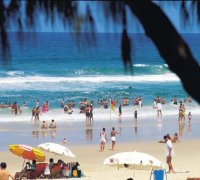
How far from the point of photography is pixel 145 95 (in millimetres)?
50375

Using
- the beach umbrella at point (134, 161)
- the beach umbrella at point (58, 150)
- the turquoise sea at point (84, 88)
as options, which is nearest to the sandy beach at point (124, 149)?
the beach umbrella at point (58, 150)

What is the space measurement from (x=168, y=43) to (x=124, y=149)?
20704 millimetres

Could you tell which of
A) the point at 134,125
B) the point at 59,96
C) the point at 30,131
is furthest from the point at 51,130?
the point at 59,96

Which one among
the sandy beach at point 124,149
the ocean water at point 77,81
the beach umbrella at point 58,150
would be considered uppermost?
the ocean water at point 77,81

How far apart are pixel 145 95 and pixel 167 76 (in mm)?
15822

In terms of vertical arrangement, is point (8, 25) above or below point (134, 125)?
above

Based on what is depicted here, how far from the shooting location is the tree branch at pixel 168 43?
8.59 feet

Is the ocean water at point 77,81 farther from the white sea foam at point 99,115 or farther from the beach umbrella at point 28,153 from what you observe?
the beach umbrella at point 28,153

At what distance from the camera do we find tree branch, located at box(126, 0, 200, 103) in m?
2.62

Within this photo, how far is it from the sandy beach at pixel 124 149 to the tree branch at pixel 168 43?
13266mm

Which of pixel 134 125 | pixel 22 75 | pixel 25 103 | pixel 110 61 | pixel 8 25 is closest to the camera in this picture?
pixel 8 25

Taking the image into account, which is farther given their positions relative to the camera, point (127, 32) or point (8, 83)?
point (8, 83)

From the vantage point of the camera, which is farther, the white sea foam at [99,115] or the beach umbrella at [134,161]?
the white sea foam at [99,115]

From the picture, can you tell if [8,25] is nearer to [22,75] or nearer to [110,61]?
[22,75]
